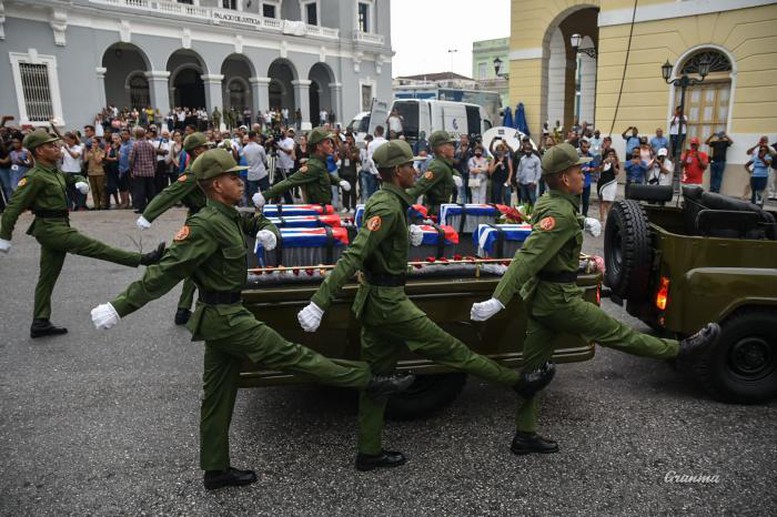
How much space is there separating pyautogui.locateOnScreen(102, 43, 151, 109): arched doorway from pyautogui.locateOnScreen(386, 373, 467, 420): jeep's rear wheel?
3182 centimetres

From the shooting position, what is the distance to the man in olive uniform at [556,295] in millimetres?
4012

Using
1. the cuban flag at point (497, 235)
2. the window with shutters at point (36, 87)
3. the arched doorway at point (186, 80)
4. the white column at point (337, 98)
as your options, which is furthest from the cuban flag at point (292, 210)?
the white column at point (337, 98)

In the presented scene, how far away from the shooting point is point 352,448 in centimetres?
Answer: 440

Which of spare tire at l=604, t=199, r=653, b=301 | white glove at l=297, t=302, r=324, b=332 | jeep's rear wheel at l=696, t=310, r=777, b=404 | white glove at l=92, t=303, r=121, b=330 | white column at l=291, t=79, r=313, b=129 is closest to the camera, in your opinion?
white glove at l=92, t=303, r=121, b=330

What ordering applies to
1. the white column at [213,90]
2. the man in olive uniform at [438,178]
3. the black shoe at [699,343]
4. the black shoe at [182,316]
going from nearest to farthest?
the black shoe at [699,343]
the black shoe at [182,316]
the man in olive uniform at [438,178]
the white column at [213,90]

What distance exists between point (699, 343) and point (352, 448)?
2.54m

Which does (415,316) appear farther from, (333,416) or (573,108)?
(573,108)

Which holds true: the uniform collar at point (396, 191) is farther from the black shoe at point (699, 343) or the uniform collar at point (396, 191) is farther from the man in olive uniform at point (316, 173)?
the man in olive uniform at point (316, 173)

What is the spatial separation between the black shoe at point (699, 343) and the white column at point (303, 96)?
117 ft

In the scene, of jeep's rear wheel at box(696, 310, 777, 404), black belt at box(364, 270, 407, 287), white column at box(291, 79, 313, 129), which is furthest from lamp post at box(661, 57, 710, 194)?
white column at box(291, 79, 313, 129)

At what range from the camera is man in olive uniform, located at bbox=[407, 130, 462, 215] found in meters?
7.54

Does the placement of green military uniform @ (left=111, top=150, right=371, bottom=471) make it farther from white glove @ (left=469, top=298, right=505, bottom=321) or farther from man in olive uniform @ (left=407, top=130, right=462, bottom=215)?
man in olive uniform @ (left=407, top=130, right=462, bottom=215)

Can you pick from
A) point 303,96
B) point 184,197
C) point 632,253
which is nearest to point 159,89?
point 303,96

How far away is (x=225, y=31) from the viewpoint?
33719 mm
